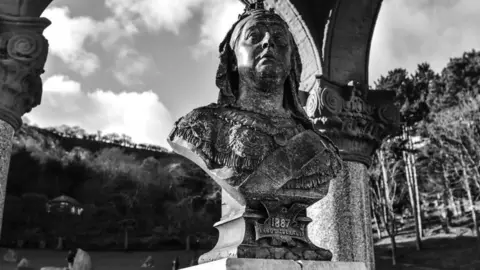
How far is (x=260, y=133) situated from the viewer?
2971 millimetres

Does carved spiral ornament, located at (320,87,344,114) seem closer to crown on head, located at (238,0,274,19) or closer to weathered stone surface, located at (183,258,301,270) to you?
crown on head, located at (238,0,274,19)

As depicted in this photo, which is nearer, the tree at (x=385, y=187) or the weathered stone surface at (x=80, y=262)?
the weathered stone surface at (x=80, y=262)

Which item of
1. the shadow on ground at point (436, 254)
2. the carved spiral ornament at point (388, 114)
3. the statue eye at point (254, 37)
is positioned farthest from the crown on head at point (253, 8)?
the shadow on ground at point (436, 254)

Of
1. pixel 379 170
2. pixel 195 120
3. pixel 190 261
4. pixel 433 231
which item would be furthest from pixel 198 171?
pixel 195 120

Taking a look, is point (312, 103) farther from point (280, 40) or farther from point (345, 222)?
point (280, 40)

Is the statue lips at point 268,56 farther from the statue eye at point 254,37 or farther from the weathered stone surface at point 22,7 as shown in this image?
the weathered stone surface at point 22,7

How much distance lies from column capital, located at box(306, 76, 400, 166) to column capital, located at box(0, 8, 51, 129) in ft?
11.2

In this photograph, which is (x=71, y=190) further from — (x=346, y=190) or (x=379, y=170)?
(x=346, y=190)

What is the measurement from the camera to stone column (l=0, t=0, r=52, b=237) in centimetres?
489

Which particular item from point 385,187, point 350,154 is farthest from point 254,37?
point 385,187

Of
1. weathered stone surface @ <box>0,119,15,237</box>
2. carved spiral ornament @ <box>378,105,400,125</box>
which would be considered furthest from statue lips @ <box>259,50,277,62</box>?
carved spiral ornament @ <box>378,105,400,125</box>

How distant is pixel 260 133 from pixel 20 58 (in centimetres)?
312

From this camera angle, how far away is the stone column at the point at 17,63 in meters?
4.89

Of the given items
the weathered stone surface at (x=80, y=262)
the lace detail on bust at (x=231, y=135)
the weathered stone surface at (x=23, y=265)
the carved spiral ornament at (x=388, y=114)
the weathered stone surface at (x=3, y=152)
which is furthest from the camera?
the weathered stone surface at (x=23, y=265)
